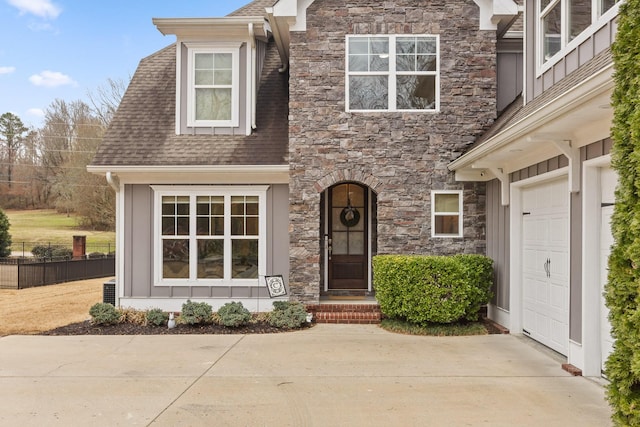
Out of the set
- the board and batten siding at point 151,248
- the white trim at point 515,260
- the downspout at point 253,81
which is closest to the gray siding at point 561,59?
the white trim at point 515,260

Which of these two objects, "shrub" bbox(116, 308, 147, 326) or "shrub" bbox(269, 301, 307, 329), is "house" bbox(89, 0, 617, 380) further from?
"shrub" bbox(116, 308, 147, 326)

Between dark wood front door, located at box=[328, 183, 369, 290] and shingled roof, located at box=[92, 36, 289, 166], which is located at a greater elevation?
shingled roof, located at box=[92, 36, 289, 166]

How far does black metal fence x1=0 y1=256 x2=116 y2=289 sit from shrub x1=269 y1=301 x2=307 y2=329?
9.75 meters

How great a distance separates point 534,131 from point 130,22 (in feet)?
137

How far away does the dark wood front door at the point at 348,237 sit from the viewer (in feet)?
35.8

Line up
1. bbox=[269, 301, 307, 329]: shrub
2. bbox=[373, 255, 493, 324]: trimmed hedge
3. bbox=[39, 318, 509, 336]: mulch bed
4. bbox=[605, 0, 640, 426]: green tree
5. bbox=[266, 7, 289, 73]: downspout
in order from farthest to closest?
→ bbox=[266, 7, 289, 73]: downspout < bbox=[269, 301, 307, 329]: shrub < bbox=[39, 318, 509, 336]: mulch bed < bbox=[373, 255, 493, 324]: trimmed hedge < bbox=[605, 0, 640, 426]: green tree

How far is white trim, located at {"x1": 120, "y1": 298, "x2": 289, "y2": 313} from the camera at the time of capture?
9578 mm

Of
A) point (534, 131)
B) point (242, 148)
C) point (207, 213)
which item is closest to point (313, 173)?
point (242, 148)

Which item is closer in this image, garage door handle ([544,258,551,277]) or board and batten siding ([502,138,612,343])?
board and batten siding ([502,138,612,343])

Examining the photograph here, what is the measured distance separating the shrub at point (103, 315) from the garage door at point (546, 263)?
21.5 feet

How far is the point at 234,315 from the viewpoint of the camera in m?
8.40

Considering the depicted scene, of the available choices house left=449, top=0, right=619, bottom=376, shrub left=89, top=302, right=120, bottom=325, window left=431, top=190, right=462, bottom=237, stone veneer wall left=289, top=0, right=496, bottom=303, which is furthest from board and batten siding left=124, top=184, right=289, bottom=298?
house left=449, top=0, right=619, bottom=376

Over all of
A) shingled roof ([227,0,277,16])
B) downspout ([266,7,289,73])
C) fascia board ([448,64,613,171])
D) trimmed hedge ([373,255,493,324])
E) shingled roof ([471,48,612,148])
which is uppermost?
shingled roof ([227,0,277,16])

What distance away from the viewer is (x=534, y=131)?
18.4 feet
